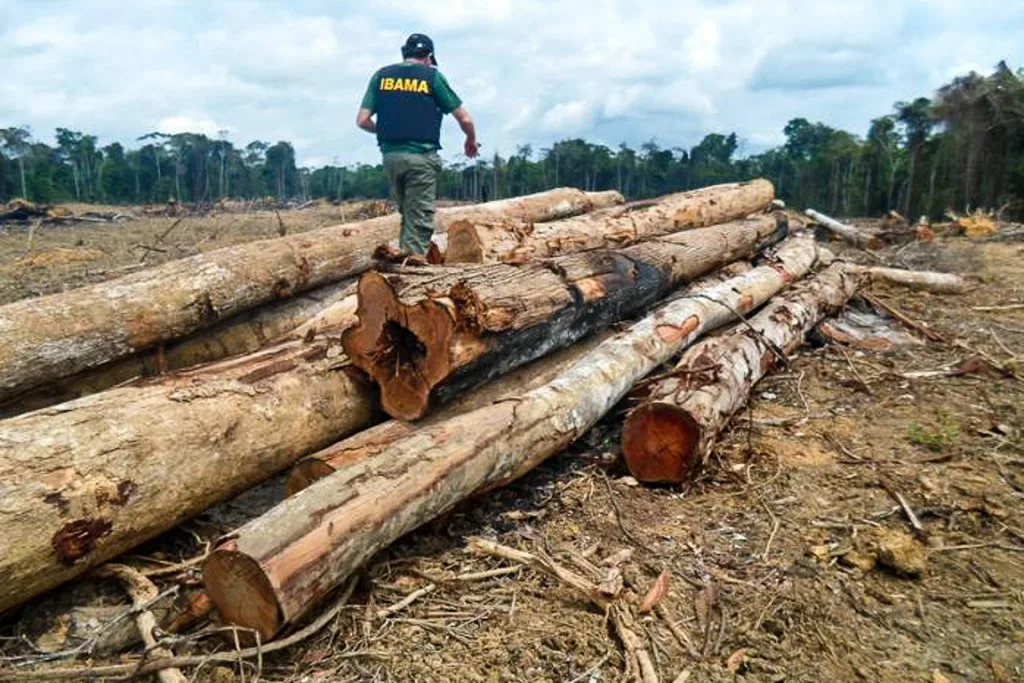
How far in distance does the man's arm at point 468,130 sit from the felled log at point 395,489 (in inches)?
101

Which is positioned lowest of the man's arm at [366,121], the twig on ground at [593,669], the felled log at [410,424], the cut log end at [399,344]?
the twig on ground at [593,669]

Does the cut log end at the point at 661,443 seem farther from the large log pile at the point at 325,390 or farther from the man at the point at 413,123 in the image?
the man at the point at 413,123

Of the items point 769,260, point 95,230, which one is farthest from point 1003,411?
point 95,230

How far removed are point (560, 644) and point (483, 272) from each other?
2064mm

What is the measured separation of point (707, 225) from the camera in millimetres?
8234

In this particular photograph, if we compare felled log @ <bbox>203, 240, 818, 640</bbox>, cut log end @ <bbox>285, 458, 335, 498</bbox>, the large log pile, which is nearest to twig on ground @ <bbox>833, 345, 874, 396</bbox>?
the large log pile

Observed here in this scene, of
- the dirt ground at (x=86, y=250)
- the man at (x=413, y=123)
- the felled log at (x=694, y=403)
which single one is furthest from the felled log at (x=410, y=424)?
the dirt ground at (x=86, y=250)

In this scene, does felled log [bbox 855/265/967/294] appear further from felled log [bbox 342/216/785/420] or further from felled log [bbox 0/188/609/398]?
felled log [bbox 0/188/609/398]

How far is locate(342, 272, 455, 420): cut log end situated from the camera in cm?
352

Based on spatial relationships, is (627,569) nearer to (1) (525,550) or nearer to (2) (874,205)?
(1) (525,550)

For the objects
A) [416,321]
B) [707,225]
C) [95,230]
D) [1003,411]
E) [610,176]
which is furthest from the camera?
[610,176]

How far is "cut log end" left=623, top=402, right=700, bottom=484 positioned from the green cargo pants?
9.76ft

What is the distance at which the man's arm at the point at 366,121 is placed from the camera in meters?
6.00

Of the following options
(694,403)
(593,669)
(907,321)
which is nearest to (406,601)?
(593,669)
